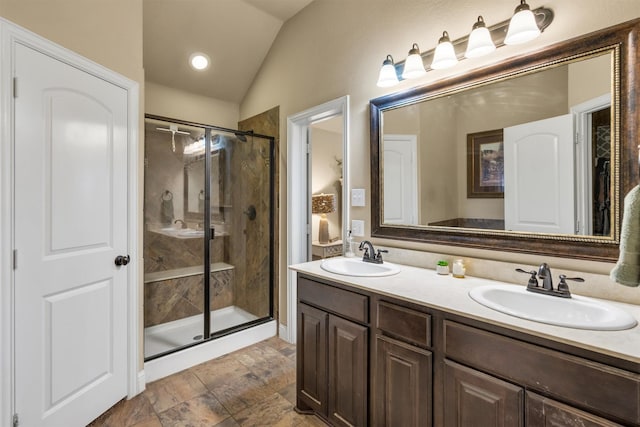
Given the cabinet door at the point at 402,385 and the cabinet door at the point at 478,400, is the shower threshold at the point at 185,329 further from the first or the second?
the cabinet door at the point at 478,400

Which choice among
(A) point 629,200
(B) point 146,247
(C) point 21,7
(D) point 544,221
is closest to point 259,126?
(B) point 146,247

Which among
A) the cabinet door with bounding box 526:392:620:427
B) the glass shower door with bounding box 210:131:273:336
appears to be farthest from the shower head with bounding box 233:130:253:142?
the cabinet door with bounding box 526:392:620:427

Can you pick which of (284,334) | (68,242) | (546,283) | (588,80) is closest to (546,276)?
(546,283)

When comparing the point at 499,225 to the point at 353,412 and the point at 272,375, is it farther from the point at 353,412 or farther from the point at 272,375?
the point at 272,375

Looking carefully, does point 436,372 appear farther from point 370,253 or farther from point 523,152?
point 523,152

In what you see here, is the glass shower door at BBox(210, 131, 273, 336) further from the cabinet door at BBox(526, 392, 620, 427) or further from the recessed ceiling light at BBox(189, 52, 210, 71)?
the cabinet door at BBox(526, 392, 620, 427)

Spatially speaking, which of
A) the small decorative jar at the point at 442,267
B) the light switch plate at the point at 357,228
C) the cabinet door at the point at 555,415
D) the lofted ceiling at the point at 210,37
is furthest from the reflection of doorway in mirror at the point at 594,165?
the lofted ceiling at the point at 210,37

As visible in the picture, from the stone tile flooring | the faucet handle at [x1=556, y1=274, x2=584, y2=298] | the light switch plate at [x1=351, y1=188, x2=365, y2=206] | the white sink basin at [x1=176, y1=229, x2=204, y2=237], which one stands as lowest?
the stone tile flooring

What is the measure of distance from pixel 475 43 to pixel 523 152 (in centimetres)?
59

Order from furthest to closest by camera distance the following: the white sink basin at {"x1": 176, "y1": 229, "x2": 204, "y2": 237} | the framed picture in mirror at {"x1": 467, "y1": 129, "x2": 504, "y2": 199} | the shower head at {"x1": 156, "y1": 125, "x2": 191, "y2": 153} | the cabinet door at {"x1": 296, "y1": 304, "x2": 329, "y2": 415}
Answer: the white sink basin at {"x1": 176, "y1": 229, "x2": 204, "y2": 237} → the shower head at {"x1": 156, "y1": 125, "x2": 191, "y2": 153} → the cabinet door at {"x1": 296, "y1": 304, "x2": 329, "y2": 415} → the framed picture in mirror at {"x1": 467, "y1": 129, "x2": 504, "y2": 199}

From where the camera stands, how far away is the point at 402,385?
134cm

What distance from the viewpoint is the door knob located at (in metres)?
1.92

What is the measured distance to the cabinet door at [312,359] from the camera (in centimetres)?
170

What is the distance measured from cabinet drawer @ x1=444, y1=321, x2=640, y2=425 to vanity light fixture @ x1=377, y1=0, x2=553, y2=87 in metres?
1.32
